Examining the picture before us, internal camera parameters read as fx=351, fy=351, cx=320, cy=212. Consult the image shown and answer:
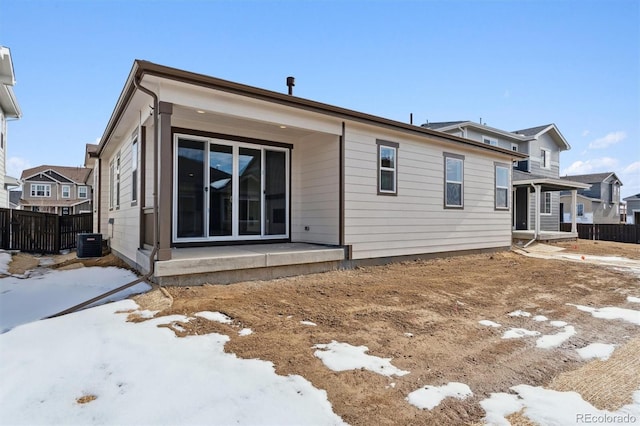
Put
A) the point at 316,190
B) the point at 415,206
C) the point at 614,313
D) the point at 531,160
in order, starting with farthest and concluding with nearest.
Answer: the point at 531,160
the point at 415,206
the point at 316,190
the point at 614,313

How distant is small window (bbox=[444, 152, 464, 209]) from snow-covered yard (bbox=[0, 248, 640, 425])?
17.7ft

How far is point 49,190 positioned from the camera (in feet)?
122

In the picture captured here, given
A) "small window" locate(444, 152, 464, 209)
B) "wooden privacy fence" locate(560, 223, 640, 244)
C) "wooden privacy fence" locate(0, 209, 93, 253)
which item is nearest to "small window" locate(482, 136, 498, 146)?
"wooden privacy fence" locate(560, 223, 640, 244)

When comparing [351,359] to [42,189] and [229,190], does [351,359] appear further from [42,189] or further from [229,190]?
[42,189]

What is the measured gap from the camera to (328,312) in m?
4.21

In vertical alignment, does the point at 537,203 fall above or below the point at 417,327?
above

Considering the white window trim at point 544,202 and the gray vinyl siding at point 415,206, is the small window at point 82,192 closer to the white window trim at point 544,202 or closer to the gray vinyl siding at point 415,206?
the gray vinyl siding at point 415,206

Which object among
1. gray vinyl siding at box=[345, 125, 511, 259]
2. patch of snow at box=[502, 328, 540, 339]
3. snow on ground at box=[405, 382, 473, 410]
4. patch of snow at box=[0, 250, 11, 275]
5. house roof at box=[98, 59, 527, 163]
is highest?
house roof at box=[98, 59, 527, 163]

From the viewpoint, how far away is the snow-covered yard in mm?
2078

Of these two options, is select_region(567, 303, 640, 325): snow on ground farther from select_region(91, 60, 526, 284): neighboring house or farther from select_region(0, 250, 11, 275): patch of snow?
select_region(0, 250, 11, 275): patch of snow

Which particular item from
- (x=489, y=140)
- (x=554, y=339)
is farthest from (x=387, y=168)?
(x=489, y=140)

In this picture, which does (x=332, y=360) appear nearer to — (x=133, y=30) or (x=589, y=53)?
(x=133, y=30)

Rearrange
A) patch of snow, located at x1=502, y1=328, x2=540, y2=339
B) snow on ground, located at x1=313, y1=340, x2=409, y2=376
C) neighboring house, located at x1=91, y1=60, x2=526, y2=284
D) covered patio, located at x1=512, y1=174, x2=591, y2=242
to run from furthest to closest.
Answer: covered patio, located at x1=512, y1=174, x2=591, y2=242, neighboring house, located at x1=91, y1=60, x2=526, y2=284, patch of snow, located at x1=502, y1=328, x2=540, y2=339, snow on ground, located at x1=313, y1=340, x2=409, y2=376

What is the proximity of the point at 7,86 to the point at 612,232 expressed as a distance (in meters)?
26.7
